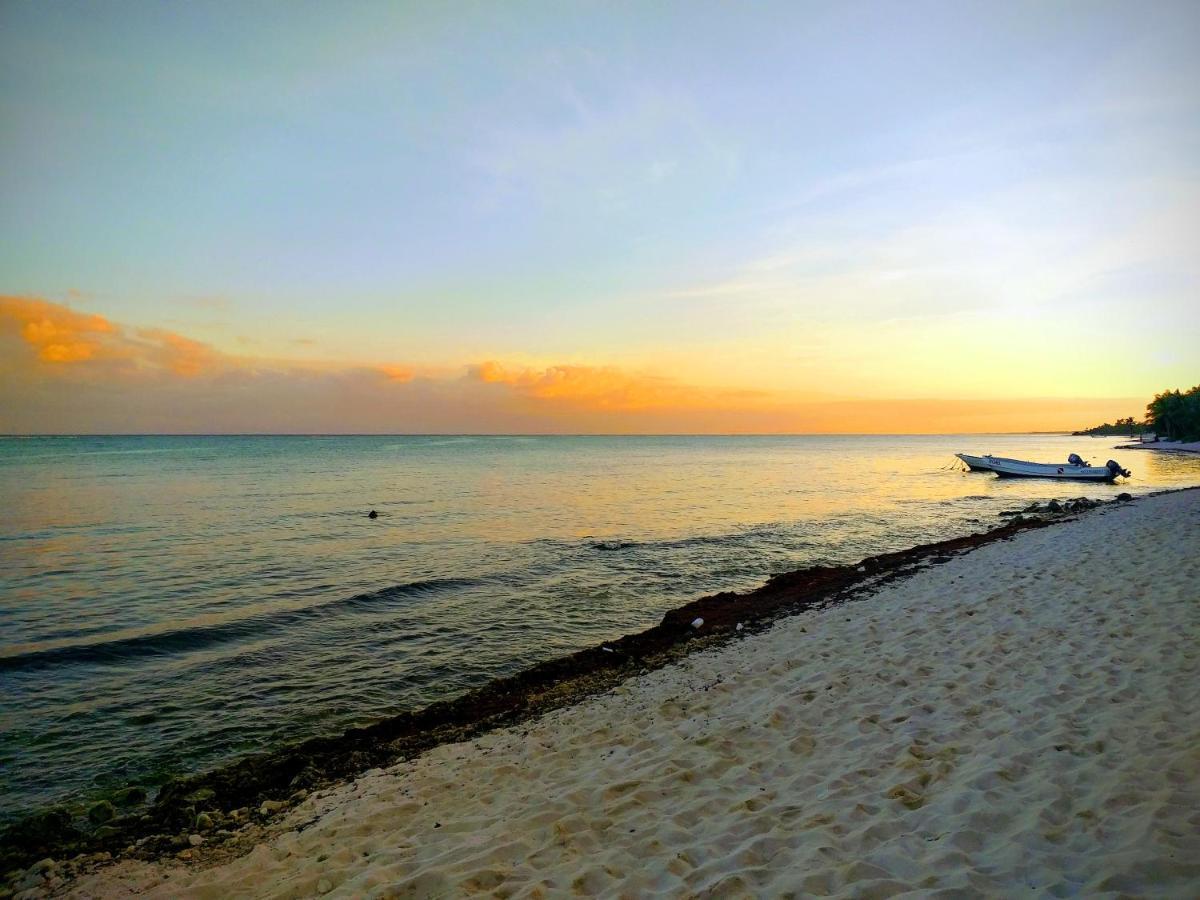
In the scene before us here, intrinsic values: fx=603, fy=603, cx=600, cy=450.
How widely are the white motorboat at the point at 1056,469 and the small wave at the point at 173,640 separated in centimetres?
5148

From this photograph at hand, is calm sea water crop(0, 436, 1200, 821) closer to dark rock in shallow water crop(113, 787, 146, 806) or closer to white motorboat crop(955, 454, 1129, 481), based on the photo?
dark rock in shallow water crop(113, 787, 146, 806)

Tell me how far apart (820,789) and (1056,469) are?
5455 centimetres

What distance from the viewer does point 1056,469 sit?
4772cm

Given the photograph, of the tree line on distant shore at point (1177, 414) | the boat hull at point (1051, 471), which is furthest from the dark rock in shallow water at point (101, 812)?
the tree line on distant shore at point (1177, 414)

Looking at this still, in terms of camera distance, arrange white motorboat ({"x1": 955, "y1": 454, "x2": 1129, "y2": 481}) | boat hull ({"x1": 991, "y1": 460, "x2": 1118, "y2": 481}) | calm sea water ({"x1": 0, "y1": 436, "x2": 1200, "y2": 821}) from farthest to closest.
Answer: boat hull ({"x1": 991, "y1": 460, "x2": 1118, "y2": 481}), white motorboat ({"x1": 955, "y1": 454, "x2": 1129, "y2": 481}), calm sea water ({"x1": 0, "y1": 436, "x2": 1200, "y2": 821})

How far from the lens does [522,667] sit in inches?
441

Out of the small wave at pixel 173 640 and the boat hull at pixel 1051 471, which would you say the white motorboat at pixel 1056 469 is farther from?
the small wave at pixel 173 640

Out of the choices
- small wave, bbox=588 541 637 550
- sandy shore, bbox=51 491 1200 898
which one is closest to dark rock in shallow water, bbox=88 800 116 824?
sandy shore, bbox=51 491 1200 898

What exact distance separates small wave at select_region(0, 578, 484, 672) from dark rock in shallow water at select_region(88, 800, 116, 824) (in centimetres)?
572

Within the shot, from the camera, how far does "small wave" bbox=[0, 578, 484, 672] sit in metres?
11.3

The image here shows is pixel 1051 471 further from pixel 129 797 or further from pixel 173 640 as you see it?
pixel 129 797

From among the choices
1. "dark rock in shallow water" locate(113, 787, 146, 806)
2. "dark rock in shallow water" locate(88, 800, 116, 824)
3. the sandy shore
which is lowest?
"dark rock in shallow water" locate(113, 787, 146, 806)

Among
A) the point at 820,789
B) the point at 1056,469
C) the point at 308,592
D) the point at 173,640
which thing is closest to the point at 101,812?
the point at 173,640

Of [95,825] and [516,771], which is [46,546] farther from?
[516,771]
